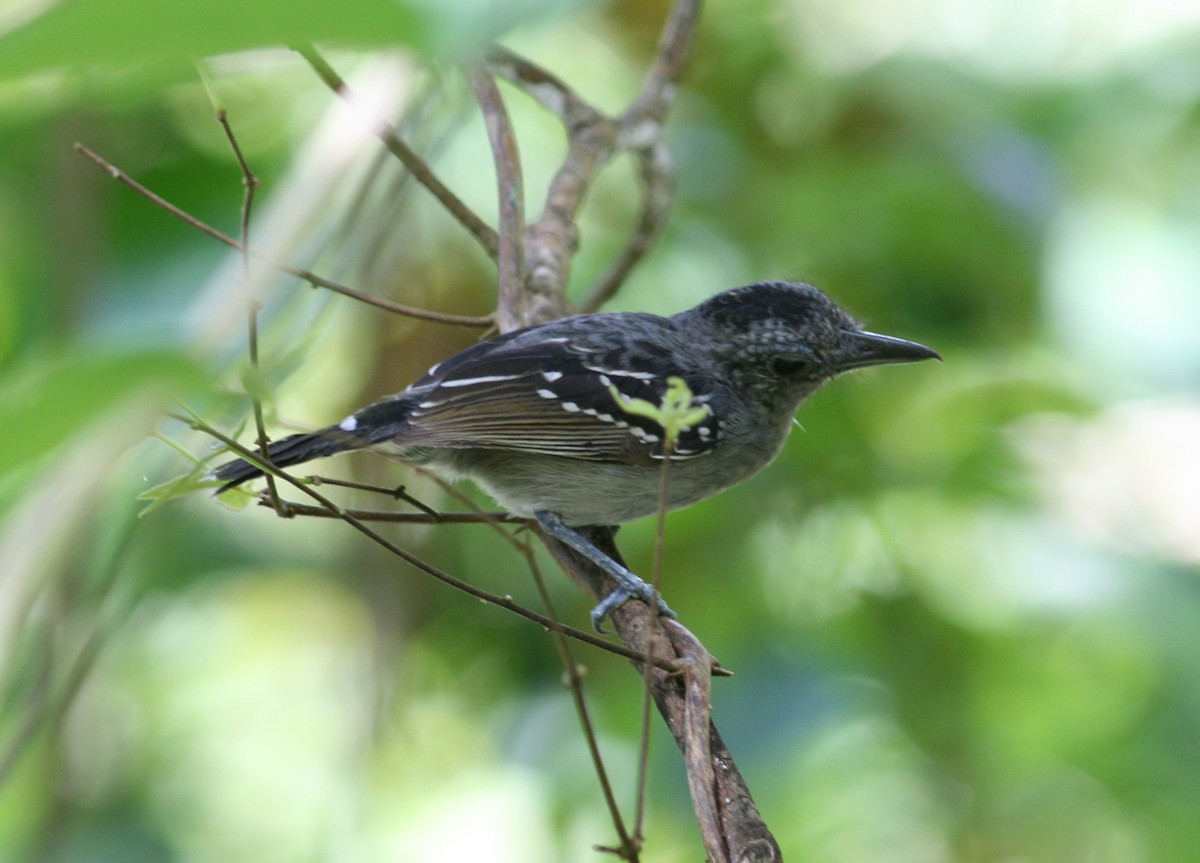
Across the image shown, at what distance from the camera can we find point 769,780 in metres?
3.15

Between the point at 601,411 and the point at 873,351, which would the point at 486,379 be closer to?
the point at 601,411

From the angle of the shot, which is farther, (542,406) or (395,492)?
(542,406)

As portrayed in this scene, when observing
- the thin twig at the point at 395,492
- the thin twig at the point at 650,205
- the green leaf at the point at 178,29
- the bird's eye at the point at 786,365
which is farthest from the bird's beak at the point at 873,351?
the green leaf at the point at 178,29

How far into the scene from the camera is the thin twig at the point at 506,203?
3133 millimetres

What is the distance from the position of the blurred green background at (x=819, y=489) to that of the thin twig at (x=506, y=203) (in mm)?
280

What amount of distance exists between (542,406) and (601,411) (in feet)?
0.57

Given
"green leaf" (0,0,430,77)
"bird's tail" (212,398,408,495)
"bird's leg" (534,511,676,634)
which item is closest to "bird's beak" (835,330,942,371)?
"bird's leg" (534,511,676,634)

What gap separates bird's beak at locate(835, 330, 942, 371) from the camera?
3.29 metres

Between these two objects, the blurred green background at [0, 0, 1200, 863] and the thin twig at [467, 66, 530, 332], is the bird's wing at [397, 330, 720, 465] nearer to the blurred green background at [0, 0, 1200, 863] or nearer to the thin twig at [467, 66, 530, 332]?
the thin twig at [467, 66, 530, 332]

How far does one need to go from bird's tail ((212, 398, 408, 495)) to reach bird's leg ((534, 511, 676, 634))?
1.65 feet

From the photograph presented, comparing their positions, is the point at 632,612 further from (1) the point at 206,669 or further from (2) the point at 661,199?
(1) the point at 206,669

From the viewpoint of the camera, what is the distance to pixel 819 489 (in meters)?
3.71

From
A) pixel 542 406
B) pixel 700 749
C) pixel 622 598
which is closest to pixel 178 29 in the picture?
pixel 700 749

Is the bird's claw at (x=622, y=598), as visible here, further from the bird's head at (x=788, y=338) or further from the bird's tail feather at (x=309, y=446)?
the bird's head at (x=788, y=338)
